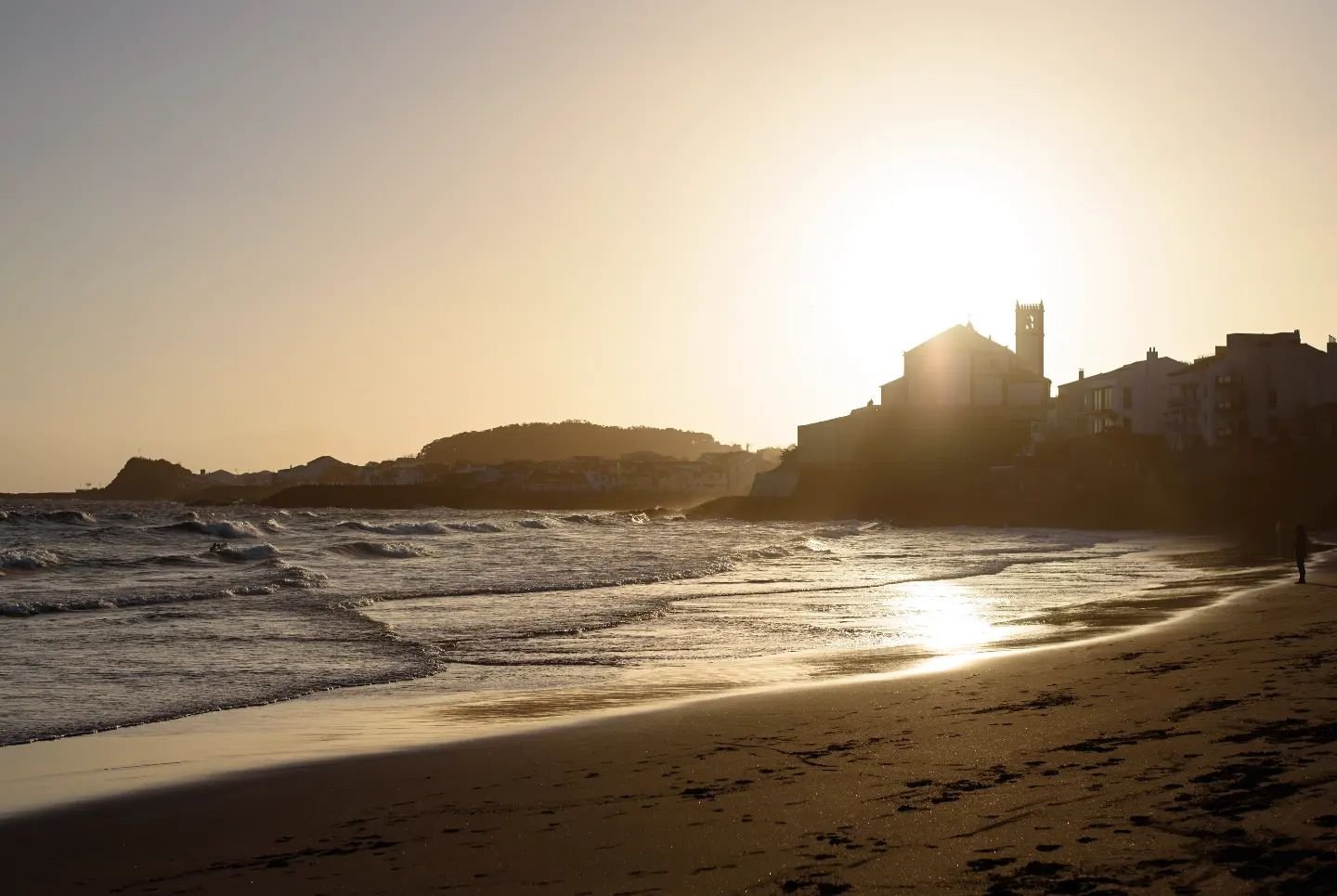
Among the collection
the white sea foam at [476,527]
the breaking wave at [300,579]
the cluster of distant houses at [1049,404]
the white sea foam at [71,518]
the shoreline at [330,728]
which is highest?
the cluster of distant houses at [1049,404]

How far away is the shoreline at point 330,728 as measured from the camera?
27.9ft

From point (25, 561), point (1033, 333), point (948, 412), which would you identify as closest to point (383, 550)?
point (25, 561)

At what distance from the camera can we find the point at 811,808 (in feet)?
20.2

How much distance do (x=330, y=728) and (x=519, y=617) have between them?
9676 mm

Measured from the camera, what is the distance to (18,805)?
772 cm

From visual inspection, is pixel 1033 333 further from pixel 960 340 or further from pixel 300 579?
pixel 300 579

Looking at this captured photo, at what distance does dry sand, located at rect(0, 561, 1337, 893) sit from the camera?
15.9 feet

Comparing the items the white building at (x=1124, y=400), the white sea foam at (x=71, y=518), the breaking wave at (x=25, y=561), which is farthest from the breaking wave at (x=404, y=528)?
the white building at (x=1124, y=400)

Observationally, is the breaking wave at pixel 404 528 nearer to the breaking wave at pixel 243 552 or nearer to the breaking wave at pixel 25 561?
the breaking wave at pixel 243 552

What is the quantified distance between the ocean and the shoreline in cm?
13

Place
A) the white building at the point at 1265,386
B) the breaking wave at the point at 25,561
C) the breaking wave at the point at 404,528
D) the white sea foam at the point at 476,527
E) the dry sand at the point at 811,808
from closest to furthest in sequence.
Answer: the dry sand at the point at 811,808 < the breaking wave at the point at 25,561 < the breaking wave at the point at 404,528 < the white building at the point at 1265,386 < the white sea foam at the point at 476,527

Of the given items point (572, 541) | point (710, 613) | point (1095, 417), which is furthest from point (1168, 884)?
point (1095, 417)

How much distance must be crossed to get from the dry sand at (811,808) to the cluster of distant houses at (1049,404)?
57995 millimetres

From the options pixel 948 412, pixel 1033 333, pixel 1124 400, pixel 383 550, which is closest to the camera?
pixel 383 550
